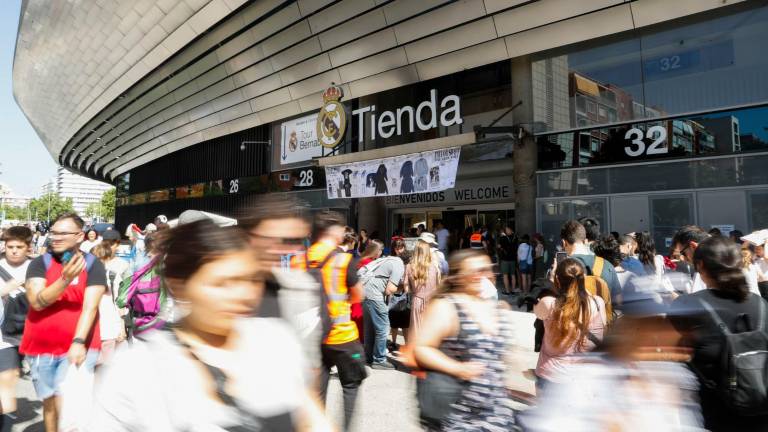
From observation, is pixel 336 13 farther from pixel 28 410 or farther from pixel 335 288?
pixel 28 410

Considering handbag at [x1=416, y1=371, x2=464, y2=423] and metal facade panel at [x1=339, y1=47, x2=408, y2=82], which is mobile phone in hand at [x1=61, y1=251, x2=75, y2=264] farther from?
metal facade panel at [x1=339, y1=47, x2=408, y2=82]

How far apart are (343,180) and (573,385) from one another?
1321 cm

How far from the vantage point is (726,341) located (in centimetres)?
220

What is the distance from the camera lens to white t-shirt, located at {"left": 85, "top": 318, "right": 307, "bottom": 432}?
1.12 m

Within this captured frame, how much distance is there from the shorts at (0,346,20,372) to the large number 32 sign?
12.6 m

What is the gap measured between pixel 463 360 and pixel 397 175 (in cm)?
1083

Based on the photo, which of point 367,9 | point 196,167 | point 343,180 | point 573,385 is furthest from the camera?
point 196,167

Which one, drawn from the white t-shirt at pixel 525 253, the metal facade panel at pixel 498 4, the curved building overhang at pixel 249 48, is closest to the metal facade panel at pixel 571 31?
the curved building overhang at pixel 249 48

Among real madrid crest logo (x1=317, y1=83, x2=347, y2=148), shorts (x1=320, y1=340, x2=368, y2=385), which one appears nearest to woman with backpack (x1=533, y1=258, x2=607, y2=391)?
shorts (x1=320, y1=340, x2=368, y2=385)

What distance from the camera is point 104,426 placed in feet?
3.75

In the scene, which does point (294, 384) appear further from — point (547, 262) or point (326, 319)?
point (547, 262)

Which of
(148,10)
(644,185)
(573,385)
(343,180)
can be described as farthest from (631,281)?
(148,10)

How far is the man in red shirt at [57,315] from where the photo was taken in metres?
3.26

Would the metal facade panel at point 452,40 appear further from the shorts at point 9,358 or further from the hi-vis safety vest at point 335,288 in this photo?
the shorts at point 9,358
